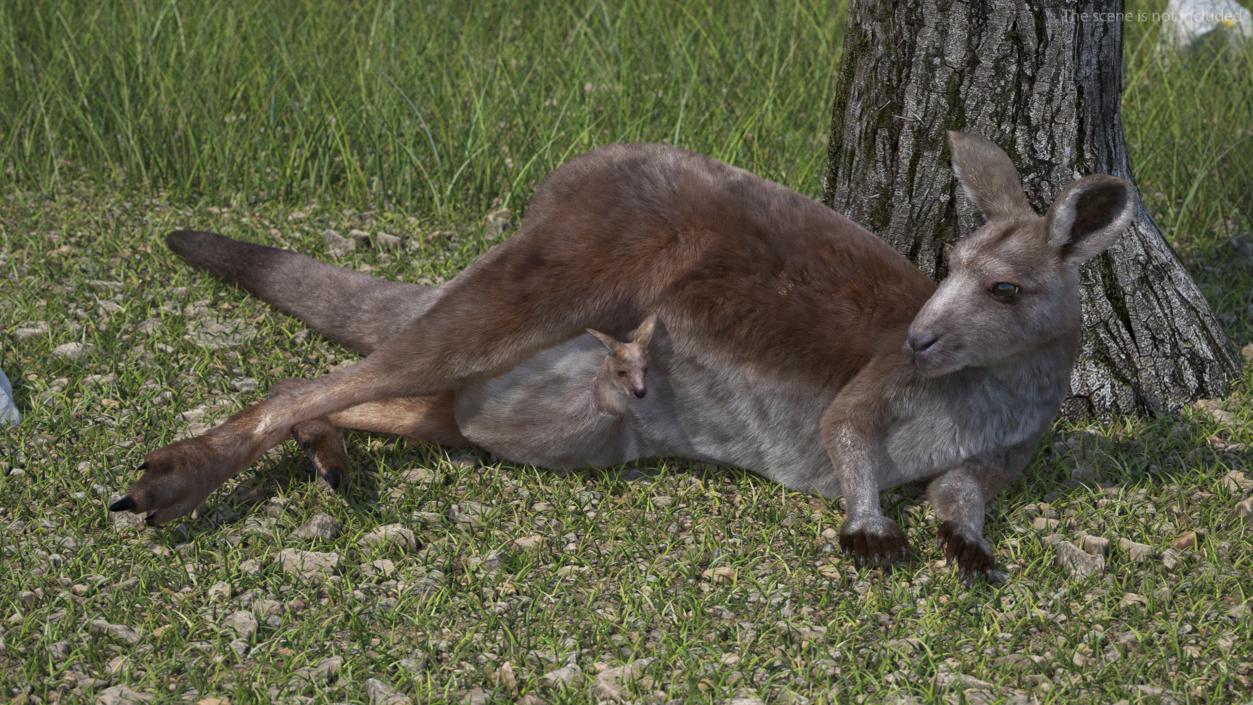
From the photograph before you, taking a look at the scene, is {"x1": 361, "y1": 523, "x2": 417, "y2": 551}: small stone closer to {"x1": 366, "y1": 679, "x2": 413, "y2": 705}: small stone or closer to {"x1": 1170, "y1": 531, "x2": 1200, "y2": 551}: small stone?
{"x1": 366, "y1": 679, "x2": 413, "y2": 705}: small stone

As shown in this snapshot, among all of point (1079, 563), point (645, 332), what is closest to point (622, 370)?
point (645, 332)

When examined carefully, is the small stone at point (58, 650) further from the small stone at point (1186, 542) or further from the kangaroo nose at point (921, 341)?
the small stone at point (1186, 542)

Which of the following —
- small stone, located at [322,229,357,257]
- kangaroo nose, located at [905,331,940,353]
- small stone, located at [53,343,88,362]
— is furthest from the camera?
small stone, located at [322,229,357,257]

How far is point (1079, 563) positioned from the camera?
4.22 meters

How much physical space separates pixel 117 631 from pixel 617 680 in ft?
4.24

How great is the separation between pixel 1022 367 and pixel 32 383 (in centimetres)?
325

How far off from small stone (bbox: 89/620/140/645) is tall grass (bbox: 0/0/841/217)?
10.5ft

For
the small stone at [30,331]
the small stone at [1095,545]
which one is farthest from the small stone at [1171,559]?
the small stone at [30,331]

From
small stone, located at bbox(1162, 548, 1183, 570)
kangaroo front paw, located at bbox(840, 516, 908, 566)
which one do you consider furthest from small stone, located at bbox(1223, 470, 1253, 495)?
kangaroo front paw, located at bbox(840, 516, 908, 566)

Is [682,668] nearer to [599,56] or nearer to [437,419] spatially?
[437,419]

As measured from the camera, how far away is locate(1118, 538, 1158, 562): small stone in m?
4.30

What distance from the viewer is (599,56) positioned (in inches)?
301

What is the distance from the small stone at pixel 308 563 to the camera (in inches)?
164

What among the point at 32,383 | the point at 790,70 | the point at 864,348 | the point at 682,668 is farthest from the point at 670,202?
the point at 790,70
